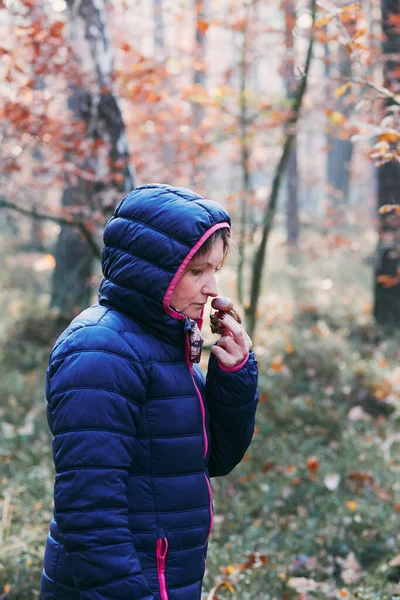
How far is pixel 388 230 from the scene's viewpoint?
29.3 feet

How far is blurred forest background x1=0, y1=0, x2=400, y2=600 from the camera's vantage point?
411 centimetres

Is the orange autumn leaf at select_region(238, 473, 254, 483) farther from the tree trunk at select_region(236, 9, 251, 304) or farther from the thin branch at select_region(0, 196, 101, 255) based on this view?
the tree trunk at select_region(236, 9, 251, 304)

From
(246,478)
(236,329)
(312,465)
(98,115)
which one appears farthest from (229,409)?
(98,115)

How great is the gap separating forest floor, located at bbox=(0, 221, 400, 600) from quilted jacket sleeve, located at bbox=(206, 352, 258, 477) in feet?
2.47

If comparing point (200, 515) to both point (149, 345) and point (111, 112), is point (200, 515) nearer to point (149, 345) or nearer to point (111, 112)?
point (149, 345)

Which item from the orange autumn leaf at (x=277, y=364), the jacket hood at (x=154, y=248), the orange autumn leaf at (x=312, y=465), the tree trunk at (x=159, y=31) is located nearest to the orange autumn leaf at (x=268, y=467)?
the orange autumn leaf at (x=312, y=465)

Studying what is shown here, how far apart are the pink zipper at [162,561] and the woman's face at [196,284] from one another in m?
0.72

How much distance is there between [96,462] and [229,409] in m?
0.62

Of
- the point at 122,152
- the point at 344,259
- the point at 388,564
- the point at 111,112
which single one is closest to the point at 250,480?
the point at 388,564

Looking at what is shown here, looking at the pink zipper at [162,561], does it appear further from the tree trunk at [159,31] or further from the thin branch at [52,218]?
the tree trunk at [159,31]

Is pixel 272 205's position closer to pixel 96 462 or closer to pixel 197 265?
pixel 197 265

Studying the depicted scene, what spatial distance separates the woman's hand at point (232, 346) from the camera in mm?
2242

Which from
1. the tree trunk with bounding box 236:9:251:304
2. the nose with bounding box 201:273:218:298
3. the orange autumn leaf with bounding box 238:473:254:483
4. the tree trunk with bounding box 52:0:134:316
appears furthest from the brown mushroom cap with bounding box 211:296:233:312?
the tree trunk with bounding box 236:9:251:304

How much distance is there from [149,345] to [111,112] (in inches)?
174
